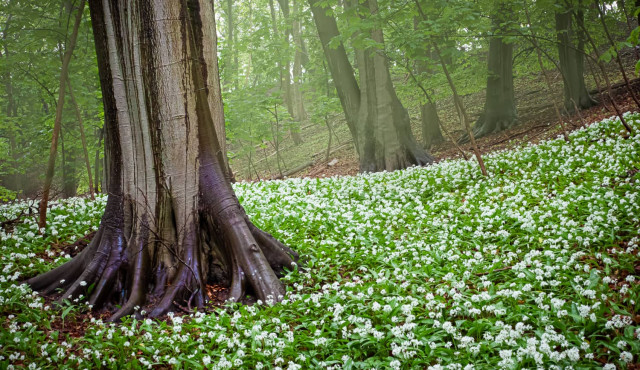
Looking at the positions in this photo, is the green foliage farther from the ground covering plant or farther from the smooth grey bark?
the smooth grey bark

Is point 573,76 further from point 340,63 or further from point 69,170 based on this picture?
point 69,170

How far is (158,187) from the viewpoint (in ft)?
15.3

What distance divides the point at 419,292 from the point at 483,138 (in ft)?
40.1

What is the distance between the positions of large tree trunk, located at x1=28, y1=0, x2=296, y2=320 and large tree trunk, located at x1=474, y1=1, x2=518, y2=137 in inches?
495

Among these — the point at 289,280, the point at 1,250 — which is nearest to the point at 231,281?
the point at 289,280

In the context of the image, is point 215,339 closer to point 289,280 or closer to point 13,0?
point 289,280

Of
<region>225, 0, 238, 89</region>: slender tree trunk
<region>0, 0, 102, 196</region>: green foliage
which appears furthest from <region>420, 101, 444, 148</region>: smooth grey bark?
<region>0, 0, 102, 196</region>: green foliage

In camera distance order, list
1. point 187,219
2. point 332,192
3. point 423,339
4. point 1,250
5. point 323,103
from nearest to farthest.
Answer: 1. point 423,339
2. point 187,219
3. point 1,250
4. point 332,192
5. point 323,103

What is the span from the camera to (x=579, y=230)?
16.1 ft

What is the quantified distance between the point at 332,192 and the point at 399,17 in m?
4.69

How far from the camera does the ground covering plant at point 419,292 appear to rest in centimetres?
312

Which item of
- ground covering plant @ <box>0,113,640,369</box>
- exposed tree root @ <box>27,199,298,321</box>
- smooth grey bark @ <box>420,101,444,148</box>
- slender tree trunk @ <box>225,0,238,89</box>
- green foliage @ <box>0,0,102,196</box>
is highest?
slender tree trunk @ <box>225,0,238,89</box>

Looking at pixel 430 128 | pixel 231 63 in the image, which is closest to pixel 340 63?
pixel 430 128

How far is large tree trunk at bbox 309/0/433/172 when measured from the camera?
11711 mm
